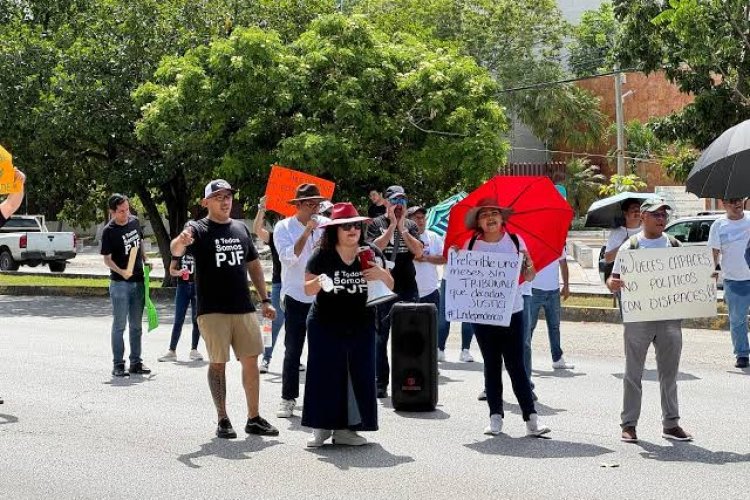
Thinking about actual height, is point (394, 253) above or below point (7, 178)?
below

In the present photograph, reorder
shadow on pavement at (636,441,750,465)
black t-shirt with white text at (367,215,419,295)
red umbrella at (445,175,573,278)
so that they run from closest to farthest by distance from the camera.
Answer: shadow on pavement at (636,441,750,465) → red umbrella at (445,175,573,278) → black t-shirt with white text at (367,215,419,295)

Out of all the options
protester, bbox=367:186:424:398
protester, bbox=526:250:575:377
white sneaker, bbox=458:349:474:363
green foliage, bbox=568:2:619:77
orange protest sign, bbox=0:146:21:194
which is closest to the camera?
orange protest sign, bbox=0:146:21:194

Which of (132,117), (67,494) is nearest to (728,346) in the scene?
(67,494)

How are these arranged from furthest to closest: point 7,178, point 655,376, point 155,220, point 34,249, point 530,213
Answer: point 34,249 → point 155,220 → point 655,376 → point 7,178 → point 530,213

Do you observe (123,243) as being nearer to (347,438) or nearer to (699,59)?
(347,438)

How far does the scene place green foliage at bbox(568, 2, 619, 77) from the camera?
216ft

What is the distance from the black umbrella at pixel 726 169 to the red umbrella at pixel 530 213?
54.5 inches

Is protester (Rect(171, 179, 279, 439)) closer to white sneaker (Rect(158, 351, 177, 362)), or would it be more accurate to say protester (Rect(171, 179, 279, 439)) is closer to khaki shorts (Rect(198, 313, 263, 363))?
khaki shorts (Rect(198, 313, 263, 363))

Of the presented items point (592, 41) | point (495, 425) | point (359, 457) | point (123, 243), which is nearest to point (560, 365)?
point (495, 425)

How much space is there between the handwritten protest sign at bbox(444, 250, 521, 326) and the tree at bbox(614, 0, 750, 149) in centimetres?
1114

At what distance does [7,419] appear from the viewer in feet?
32.3

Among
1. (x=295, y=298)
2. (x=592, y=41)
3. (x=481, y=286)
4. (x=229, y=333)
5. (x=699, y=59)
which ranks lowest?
(x=229, y=333)

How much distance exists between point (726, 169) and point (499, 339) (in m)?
2.02

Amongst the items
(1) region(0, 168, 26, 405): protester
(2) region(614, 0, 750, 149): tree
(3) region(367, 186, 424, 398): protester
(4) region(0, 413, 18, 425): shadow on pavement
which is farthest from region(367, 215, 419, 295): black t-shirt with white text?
(2) region(614, 0, 750, 149): tree
